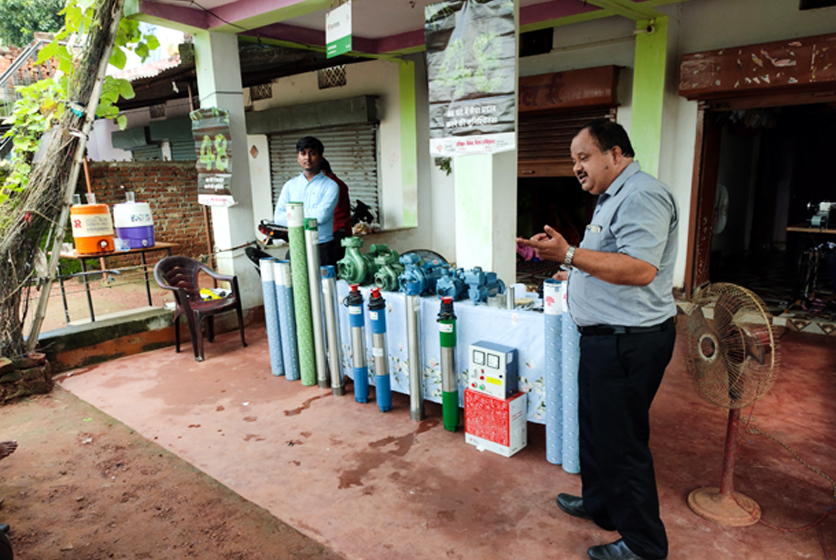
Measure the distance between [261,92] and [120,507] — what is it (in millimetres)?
8649

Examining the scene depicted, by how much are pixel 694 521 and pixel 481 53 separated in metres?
3.15

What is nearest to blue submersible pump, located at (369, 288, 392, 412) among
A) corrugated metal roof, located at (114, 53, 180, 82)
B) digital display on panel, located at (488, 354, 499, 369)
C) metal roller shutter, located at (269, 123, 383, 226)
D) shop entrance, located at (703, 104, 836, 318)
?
digital display on panel, located at (488, 354, 499, 369)

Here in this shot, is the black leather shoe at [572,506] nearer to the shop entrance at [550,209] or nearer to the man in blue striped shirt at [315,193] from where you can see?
the man in blue striped shirt at [315,193]

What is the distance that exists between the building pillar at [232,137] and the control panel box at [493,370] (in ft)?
12.5

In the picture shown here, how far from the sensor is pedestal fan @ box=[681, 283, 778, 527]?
2.33m

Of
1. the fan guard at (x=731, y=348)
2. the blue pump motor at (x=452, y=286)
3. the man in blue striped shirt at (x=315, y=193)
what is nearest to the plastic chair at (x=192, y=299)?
the man in blue striped shirt at (x=315, y=193)

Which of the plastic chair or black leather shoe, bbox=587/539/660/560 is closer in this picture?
black leather shoe, bbox=587/539/660/560

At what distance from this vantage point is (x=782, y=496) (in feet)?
9.52

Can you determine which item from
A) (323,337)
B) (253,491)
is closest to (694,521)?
(253,491)

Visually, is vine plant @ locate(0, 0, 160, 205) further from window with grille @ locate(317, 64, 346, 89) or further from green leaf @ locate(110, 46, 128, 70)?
window with grille @ locate(317, 64, 346, 89)

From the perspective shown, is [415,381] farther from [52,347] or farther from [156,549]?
[52,347]

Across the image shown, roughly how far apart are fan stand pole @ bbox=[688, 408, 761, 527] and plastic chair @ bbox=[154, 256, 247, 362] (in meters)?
4.39

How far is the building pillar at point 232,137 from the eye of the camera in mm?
6023

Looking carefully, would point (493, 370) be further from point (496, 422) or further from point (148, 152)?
point (148, 152)
